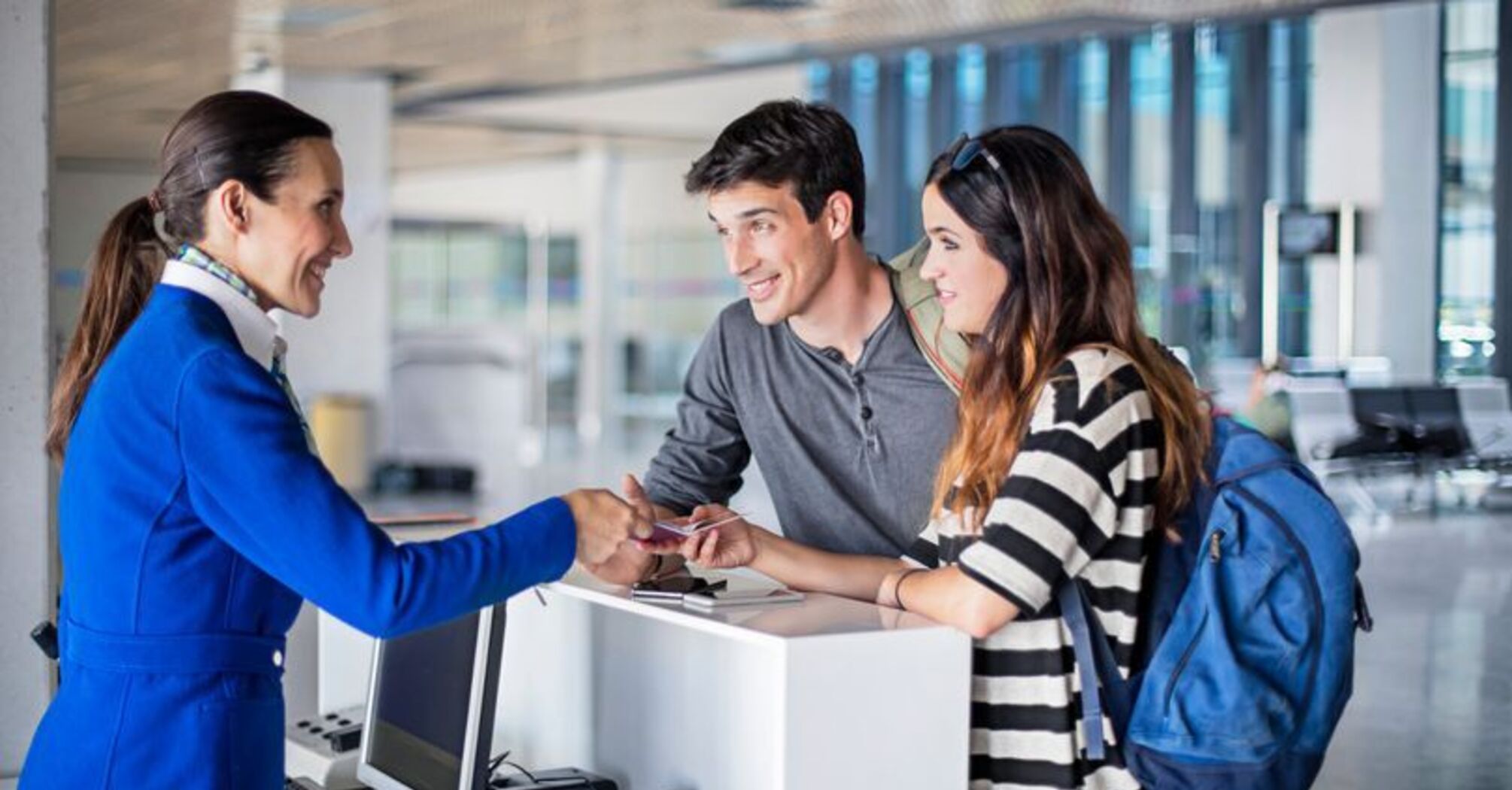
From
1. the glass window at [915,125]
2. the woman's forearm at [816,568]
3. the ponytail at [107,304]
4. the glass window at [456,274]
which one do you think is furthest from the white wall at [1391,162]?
the ponytail at [107,304]

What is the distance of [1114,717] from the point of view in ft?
7.95

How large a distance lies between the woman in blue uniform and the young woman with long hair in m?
0.52

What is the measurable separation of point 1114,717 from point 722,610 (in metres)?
0.55

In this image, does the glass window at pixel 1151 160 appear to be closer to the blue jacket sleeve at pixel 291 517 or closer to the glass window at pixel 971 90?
the glass window at pixel 971 90

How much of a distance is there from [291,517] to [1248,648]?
1.22 meters

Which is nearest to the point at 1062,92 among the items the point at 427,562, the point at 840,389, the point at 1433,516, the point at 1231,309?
the point at 1231,309

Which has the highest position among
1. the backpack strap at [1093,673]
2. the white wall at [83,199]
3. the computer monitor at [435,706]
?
the white wall at [83,199]

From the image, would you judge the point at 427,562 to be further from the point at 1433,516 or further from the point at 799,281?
the point at 1433,516

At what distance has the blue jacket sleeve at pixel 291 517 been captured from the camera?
1.96 meters

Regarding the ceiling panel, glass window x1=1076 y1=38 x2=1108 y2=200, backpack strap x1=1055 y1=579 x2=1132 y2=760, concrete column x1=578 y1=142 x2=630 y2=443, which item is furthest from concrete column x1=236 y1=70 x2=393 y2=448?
backpack strap x1=1055 y1=579 x2=1132 y2=760

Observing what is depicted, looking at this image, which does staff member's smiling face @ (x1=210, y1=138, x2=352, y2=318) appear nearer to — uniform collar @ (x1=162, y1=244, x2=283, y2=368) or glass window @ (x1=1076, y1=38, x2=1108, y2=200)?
uniform collar @ (x1=162, y1=244, x2=283, y2=368)

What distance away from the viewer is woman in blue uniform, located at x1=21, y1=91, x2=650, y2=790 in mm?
1977

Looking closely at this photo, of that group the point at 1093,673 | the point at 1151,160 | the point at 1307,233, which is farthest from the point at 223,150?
the point at 1151,160

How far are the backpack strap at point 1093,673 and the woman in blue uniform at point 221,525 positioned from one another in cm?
62
